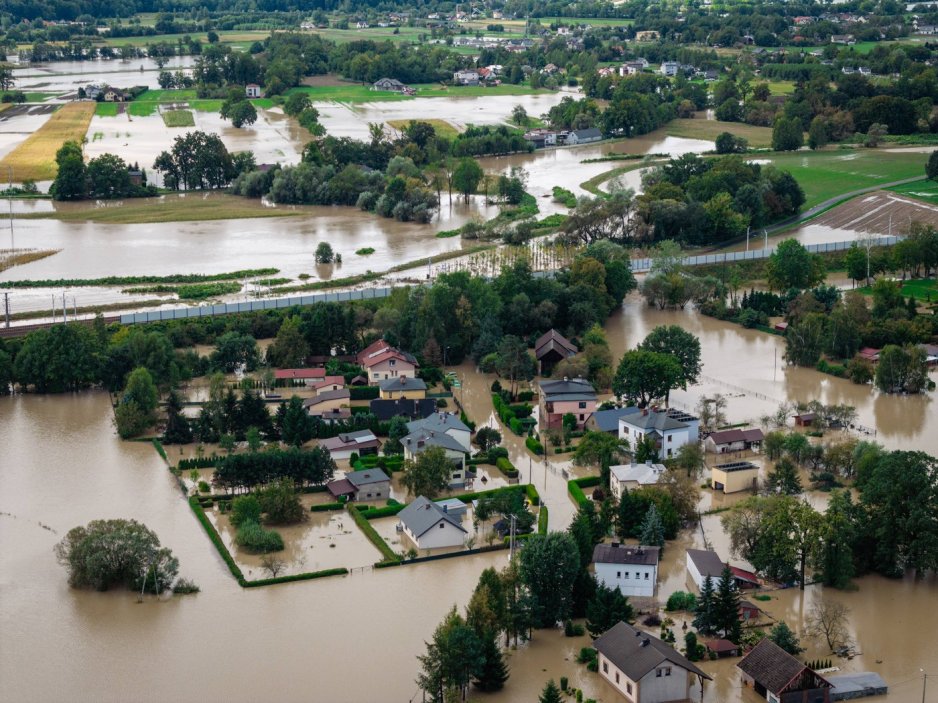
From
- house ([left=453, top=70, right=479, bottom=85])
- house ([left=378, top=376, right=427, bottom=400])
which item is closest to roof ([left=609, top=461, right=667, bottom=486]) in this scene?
house ([left=378, top=376, right=427, bottom=400])

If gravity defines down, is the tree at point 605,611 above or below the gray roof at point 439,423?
below

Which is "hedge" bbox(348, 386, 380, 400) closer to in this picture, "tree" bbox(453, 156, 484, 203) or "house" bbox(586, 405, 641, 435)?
"house" bbox(586, 405, 641, 435)

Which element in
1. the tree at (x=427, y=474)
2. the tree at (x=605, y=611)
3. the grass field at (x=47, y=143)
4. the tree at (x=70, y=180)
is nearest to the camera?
the tree at (x=605, y=611)

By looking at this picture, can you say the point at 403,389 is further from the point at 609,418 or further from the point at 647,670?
the point at 647,670

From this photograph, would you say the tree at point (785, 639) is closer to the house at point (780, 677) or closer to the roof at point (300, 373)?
the house at point (780, 677)

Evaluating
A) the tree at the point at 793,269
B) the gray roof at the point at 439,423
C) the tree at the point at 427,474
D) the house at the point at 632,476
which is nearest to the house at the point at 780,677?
the house at the point at 632,476

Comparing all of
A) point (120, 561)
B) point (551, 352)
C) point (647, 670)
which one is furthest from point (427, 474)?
point (551, 352)

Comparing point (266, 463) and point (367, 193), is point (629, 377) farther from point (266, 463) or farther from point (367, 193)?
point (367, 193)
